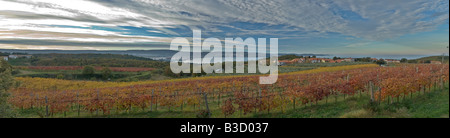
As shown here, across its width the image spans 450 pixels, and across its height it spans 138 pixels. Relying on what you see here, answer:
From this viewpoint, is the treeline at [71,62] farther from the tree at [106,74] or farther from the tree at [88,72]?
the tree at [106,74]

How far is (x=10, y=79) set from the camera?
10195mm

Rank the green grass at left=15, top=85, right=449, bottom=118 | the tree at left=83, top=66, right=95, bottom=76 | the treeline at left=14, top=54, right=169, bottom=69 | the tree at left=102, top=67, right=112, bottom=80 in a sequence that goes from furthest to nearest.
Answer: the treeline at left=14, top=54, right=169, bottom=69
the tree at left=83, top=66, right=95, bottom=76
the tree at left=102, top=67, right=112, bottom=80
the green grass at left=15, top=85, right=449, bottom=118

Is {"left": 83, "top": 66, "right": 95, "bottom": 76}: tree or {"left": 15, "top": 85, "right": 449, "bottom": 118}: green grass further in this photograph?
{"left": 83, "top": 66, "right": 95, "bottom": 76}: tree

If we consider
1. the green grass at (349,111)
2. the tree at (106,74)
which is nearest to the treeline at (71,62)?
the tree at (106,74)

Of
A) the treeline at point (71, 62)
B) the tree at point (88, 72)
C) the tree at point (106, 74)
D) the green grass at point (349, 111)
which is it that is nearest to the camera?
the green grass at point (349, 111)

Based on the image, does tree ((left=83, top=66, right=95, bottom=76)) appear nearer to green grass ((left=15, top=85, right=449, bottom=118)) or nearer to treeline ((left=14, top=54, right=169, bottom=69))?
treeline ((left=14, top=54, right=169, bottom=69))

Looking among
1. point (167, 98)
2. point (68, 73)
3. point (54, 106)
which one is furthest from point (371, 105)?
point (68, 73)

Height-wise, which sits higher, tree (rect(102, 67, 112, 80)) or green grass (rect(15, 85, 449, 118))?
green grass (rect(15, 85, 449, 118))

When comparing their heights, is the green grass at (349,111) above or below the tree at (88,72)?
above

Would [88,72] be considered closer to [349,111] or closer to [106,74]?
[106,74]

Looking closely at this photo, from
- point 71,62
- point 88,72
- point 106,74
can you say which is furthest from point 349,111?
point 71,62

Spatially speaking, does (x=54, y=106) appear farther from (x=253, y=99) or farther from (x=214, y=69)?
(x=214, y=69)

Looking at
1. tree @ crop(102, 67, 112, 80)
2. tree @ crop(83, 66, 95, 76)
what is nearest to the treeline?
tree @ crop(83, 66, 95, 76)

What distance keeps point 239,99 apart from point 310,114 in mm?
3071
